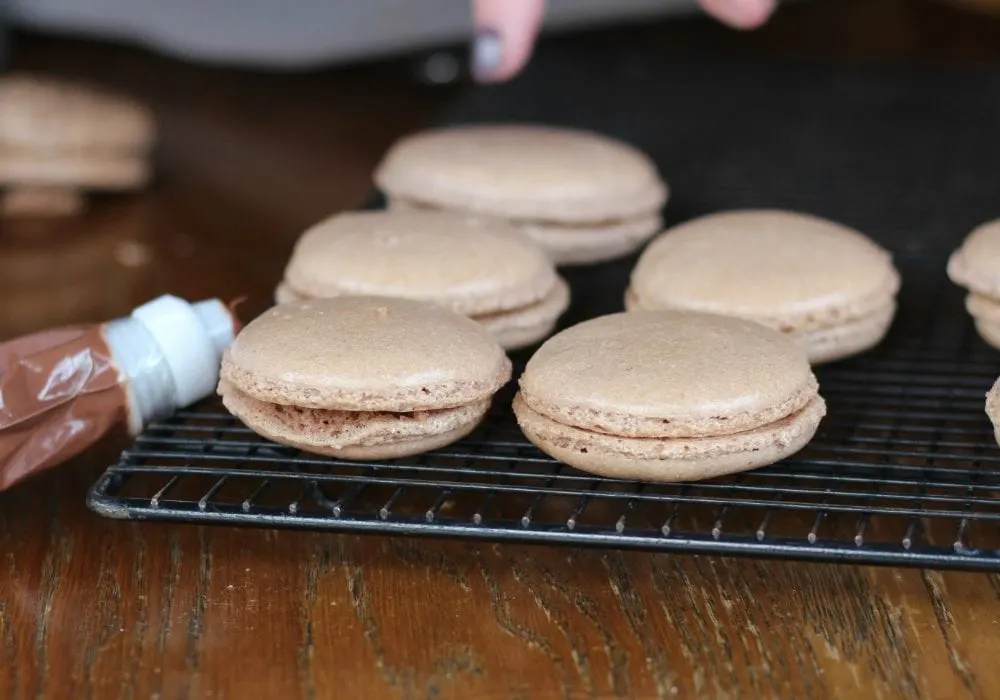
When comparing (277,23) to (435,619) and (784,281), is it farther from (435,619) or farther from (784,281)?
(435,619)

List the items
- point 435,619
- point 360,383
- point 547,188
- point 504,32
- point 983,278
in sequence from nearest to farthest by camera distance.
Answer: point 435,619 < point 360,383 < point 983,278 < point 504,32 < point 547,188

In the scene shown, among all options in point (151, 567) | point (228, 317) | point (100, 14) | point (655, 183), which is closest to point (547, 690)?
point (151, 567)

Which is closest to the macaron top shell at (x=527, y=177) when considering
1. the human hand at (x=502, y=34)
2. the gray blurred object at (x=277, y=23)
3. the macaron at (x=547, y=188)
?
the macaron at (x=547, y=188)

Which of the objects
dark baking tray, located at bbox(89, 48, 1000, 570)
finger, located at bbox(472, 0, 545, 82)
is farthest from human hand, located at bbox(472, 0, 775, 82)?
dark baking tray, located at bbox(89, 48, 1000, 570)

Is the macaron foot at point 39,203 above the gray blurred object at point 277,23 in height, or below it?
below

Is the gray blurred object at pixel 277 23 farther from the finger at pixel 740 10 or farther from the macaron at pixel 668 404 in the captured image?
the macaron at pixel 668 404

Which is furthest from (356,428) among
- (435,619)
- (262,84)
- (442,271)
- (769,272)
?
(262,84)
